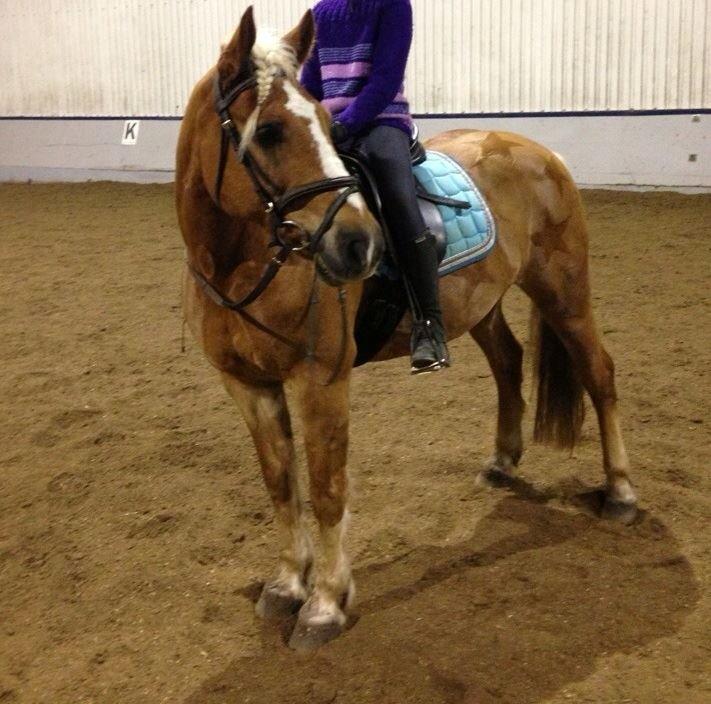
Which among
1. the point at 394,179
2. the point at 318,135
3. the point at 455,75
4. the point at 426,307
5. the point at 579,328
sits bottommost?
the point at 579,328

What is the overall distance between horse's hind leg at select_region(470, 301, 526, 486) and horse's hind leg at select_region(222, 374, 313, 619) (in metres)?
1.03

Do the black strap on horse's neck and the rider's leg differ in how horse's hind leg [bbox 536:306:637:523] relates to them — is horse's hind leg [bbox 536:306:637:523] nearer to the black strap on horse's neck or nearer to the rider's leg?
the rider's leg

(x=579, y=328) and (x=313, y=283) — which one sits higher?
(x=313, y=283)

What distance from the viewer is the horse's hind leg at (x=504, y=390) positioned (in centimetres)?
356

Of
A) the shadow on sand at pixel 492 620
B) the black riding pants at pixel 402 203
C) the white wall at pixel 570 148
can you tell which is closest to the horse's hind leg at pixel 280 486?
the shadow on sand at pixel 492 620

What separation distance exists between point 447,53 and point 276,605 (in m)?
9.57

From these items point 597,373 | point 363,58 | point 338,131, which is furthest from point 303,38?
point 597,373

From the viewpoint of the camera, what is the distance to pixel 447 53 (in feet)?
36.2

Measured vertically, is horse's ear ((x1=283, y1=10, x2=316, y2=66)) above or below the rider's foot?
above

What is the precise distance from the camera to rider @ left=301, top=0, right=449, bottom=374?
8.32 feet

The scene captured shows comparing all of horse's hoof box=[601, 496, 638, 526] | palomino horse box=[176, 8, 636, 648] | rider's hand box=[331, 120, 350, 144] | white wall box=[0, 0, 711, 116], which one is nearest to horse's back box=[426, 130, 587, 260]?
palomino horse box=[176, 8, 636, 648]

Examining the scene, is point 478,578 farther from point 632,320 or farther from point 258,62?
point 632,320

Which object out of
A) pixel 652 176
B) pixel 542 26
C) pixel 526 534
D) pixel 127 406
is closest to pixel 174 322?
pixel 127 406

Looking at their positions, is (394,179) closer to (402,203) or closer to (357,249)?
(402,203)
